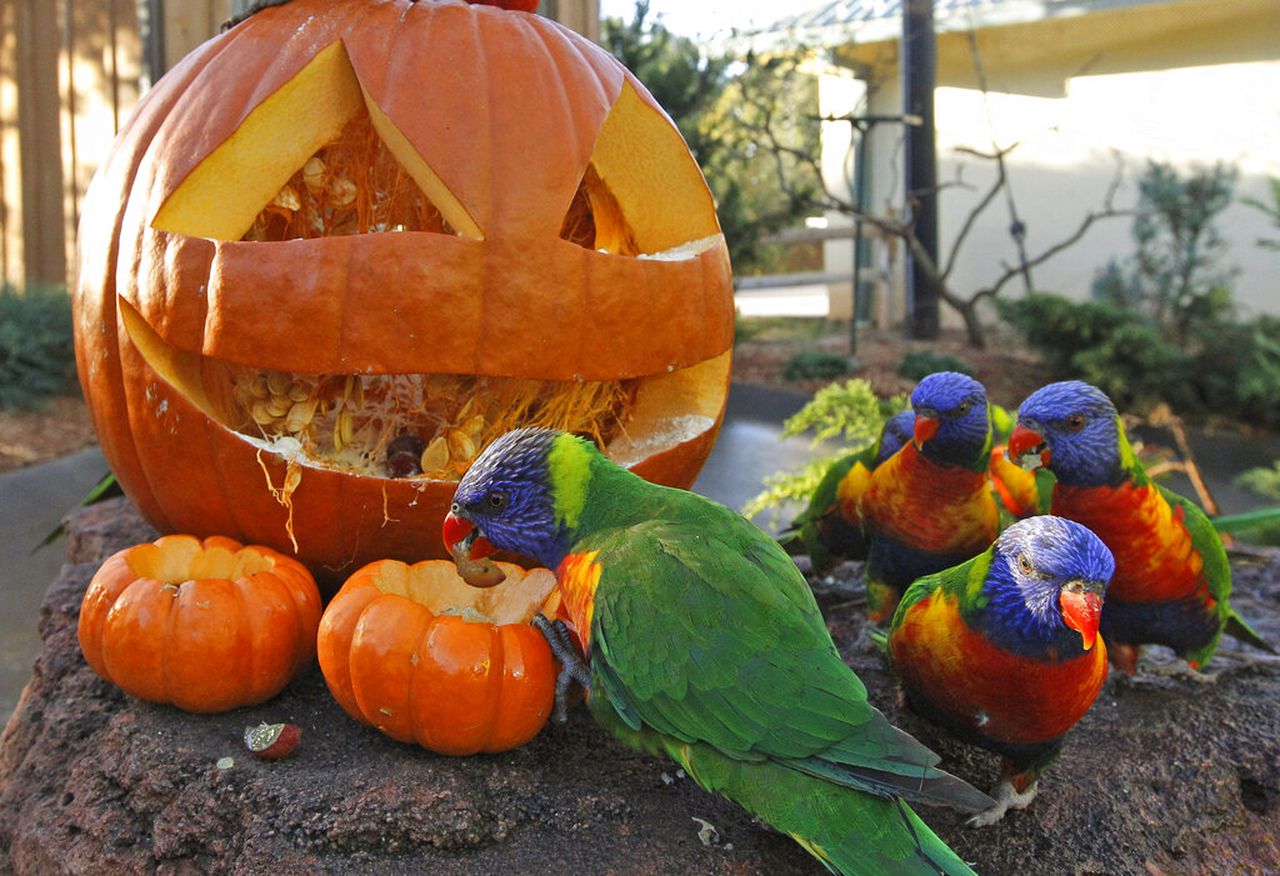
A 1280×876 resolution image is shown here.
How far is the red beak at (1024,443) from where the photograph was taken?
84.4 inches

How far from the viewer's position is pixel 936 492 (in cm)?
225

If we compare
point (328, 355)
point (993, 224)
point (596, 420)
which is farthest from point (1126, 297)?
A: point (328, 355)

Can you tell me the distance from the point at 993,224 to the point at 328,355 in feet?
34.7

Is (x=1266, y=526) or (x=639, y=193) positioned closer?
(x=639, y=193)

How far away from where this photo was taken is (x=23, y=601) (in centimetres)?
381

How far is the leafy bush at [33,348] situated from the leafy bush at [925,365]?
5885 millimetres

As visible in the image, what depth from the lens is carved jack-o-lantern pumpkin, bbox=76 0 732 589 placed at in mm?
2135

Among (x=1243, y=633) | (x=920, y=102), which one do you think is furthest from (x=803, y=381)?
(x=1243, y=633)

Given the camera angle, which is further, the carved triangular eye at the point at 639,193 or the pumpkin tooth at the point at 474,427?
the carved triangular eye at the point at 639,193

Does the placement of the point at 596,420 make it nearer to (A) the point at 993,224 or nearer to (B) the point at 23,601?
(B) the point at 23,601

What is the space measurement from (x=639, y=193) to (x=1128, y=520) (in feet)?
4.49

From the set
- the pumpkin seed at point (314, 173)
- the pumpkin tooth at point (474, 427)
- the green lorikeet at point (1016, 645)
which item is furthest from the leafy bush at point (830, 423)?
the pumpkin seed at point (314, 173)

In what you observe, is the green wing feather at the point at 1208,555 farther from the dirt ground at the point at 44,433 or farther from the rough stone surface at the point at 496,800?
the dirt ground at the point at 44,433

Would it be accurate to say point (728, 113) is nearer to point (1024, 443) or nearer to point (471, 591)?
point (1024, 443)
